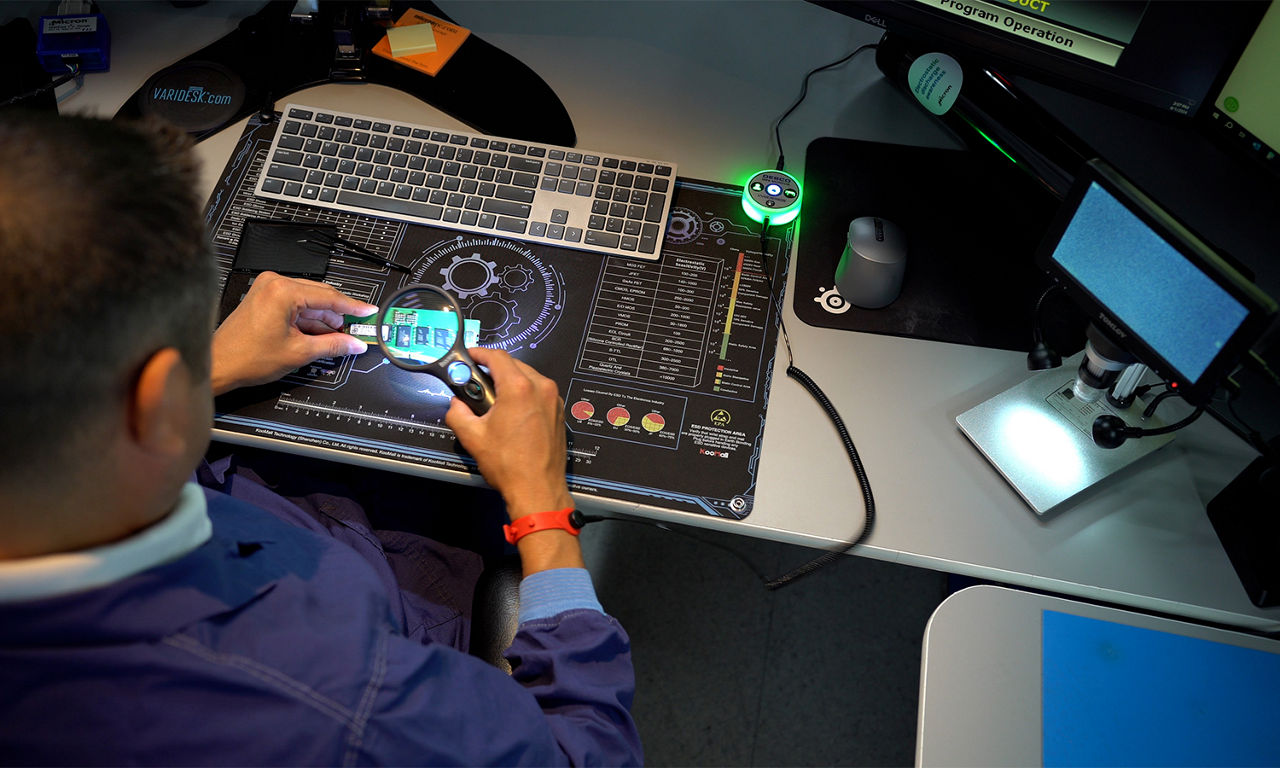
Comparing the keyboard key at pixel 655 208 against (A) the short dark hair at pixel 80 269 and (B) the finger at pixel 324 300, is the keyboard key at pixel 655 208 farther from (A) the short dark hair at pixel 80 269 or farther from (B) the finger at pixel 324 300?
(A) the short dark hair at pixel 80 269

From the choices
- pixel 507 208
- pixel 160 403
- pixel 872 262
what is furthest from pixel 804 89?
pixel 160 403

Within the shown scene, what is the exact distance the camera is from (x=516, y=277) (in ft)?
3.84

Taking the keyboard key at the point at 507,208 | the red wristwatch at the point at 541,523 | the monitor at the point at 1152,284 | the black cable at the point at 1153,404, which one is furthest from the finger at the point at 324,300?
the black cable at the point at 1153,404

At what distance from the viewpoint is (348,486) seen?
3.89ft

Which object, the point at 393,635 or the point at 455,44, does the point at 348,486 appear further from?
the point at 455,44

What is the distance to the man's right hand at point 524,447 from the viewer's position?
0.97 m

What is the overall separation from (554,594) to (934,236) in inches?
29.0

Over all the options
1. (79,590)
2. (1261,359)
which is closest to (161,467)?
(79,590)

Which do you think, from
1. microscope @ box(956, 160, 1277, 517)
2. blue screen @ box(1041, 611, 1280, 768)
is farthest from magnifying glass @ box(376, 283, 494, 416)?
blue screen @ box(1041, 611, 1280, 768)

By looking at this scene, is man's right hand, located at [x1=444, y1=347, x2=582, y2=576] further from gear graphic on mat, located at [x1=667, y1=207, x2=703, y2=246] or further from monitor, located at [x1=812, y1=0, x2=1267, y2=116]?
monitor, located at [x1=812, y1=0, x2=1267, y2=116]

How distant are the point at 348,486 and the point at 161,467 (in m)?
0.52

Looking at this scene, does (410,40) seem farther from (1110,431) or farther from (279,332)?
(1110,431)

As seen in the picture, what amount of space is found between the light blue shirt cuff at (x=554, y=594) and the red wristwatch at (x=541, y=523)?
0.05 m

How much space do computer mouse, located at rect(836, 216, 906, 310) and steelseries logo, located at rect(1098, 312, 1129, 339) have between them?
0.25 metres
